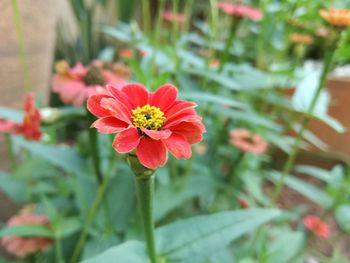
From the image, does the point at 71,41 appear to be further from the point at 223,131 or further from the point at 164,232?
the point at 164,232

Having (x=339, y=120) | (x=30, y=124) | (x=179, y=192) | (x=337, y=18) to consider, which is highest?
(x=337, y=18)

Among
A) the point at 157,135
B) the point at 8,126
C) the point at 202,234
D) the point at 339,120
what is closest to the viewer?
the point at 157,135

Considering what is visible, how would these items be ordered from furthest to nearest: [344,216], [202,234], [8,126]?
[344,216] → [8,126] → [202,234]

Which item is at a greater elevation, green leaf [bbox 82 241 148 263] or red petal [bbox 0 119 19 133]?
red petal [bbox 0 119 19 133]

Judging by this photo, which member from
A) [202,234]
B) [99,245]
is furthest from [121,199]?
[202,234]

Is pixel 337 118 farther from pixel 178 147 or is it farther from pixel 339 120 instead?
pixel 178 147

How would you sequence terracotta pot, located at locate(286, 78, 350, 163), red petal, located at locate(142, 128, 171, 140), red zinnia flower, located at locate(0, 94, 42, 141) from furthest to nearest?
terracotta pot, located at locate(286, 78, 350, 163), red zinnia flower, located at locate(0, 94, 42, 141), red petal, located at locate(142, 128, 171, 140)

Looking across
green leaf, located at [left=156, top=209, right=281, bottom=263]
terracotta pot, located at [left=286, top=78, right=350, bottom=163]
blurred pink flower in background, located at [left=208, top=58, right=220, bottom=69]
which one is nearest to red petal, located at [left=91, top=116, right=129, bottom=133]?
green leaf, located at [left=156, top=209, right=281, bottom=263]

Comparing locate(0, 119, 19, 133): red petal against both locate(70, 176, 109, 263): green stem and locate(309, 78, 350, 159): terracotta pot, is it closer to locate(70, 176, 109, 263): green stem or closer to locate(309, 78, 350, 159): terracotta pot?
locate(70, 176, 109, 263): green stem
